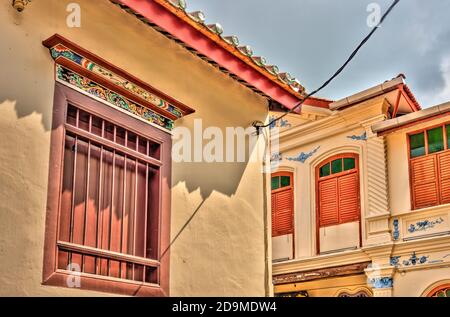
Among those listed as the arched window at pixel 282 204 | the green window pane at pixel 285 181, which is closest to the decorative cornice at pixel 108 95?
the arched window at pixel 282 204

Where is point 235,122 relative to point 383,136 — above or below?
below

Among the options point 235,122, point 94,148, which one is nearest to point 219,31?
point 235,122

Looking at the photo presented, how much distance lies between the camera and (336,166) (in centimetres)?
1536

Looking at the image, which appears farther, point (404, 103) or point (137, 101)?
point (404, 103)

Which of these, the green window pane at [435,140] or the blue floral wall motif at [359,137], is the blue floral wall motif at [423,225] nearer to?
the green window pane at [435,140]

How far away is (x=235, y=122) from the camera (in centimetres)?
812

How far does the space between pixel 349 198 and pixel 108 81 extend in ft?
30.8

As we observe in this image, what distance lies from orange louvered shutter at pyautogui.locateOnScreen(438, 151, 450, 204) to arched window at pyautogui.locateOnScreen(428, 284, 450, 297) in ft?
5.26

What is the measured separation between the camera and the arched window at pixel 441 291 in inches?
515

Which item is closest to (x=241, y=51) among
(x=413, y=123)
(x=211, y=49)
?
(x=211, y=49)

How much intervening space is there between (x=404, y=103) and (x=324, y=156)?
2.08 m

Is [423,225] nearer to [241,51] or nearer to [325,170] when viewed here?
[325,170]
